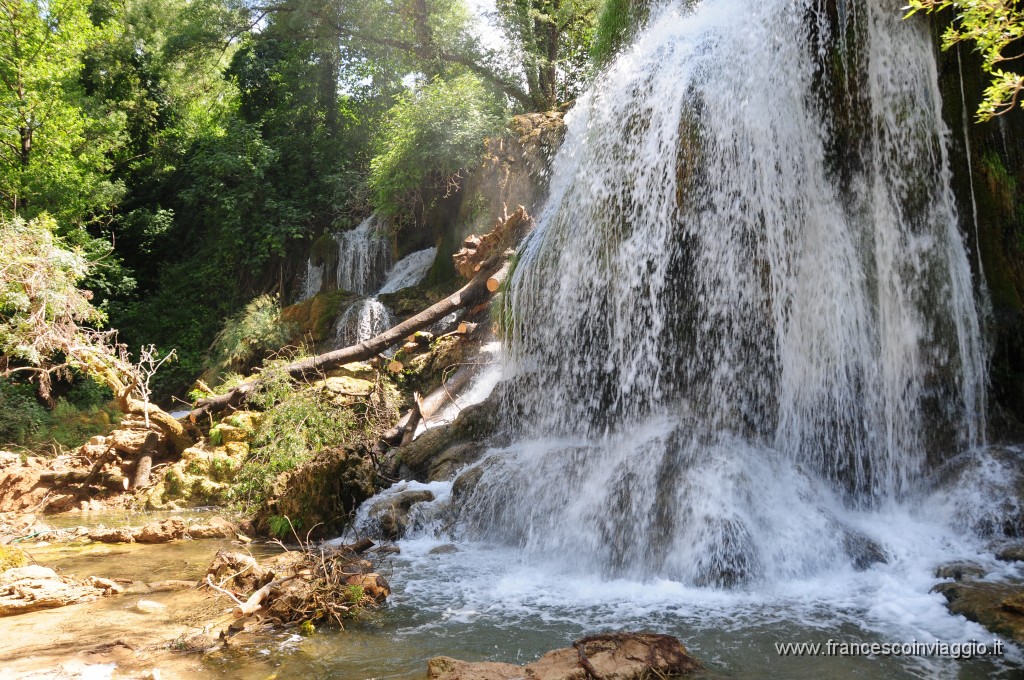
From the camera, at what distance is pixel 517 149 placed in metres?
14.2

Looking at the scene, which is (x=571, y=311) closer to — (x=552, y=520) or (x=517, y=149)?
(x=552, y=520)

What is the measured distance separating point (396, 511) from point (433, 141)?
954cm

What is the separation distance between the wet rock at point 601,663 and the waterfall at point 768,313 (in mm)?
1714

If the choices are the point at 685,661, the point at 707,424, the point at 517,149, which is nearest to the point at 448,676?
the point at 685,661

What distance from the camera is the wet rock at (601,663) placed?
341cm

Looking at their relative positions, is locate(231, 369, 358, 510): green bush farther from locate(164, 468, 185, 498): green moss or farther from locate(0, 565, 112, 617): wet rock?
locate(0, 565, 112, 617): wet rock

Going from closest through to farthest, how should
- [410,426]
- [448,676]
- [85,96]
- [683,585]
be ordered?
1. [448,676]
2. [683,585]
3. [410,426]
4. [85,96]

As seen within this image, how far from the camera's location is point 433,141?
48.3 feet

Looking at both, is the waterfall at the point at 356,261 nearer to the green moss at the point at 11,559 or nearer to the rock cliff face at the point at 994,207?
the green moss at the point at 11,559

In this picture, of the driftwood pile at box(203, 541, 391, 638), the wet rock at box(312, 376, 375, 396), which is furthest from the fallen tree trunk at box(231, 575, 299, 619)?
the wet rock at box(312, 376, 375, 396)

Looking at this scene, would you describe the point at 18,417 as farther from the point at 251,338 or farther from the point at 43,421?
the point at 251,338

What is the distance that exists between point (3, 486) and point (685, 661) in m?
10.1

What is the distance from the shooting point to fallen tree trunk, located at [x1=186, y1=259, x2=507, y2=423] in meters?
11.0

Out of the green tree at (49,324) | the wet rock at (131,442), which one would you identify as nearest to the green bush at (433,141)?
the green tree at (49,324)
